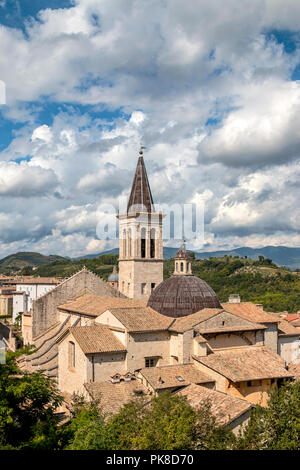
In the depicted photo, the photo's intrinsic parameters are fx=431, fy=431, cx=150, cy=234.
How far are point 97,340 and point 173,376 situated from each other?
5.69m

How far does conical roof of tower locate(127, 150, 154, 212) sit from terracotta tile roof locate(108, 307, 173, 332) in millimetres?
14373

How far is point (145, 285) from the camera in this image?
139 feet

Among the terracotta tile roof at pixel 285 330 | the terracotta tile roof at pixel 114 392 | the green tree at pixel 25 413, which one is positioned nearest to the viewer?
the green tree at pixel 25 413

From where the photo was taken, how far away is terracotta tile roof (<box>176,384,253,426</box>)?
19541mm

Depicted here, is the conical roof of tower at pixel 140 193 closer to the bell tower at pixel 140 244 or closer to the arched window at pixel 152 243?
the bell tower at pixel 140 244

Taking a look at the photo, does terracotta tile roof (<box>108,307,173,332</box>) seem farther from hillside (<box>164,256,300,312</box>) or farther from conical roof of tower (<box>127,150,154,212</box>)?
hillside (<box>164,256,300,312</box>)

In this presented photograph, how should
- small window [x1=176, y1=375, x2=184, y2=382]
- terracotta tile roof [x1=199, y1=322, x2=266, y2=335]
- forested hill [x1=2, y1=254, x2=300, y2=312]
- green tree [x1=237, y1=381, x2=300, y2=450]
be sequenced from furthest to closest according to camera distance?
forested hill [x1=2, y1=254, x2=300, y2=312]
terracotta tile roof [x1=199, y1=322, x2=266, y2=335]
small window [x1=176, y1=375, x2=184, y2=382]
green tree [x1=237, y1=381, x2=300, y2=450]

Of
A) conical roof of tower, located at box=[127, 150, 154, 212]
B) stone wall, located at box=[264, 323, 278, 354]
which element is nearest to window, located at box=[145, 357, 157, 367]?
stone wall, located at box=[264, 323, 278, 354]

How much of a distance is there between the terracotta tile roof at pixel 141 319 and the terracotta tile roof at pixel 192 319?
2.02 ft

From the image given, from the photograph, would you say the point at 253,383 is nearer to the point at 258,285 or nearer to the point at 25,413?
the point at 25,413

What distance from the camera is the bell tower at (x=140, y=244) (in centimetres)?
4194

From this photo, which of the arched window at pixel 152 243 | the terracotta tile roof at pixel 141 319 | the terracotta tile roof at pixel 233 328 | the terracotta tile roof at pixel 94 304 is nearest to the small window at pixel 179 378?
the terracotta tile roof at pixel 233 328
